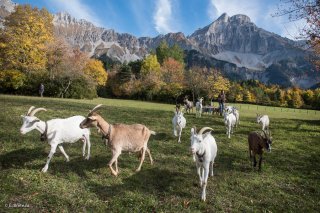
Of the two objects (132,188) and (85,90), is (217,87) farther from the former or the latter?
(132,188)

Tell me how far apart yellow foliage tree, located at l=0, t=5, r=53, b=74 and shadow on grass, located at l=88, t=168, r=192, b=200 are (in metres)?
44.8

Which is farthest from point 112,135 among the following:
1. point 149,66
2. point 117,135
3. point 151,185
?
point 149,66

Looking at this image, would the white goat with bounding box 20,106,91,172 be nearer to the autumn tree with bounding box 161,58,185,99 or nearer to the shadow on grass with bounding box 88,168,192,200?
the shadow on grass with bounding box 88,168,192,200

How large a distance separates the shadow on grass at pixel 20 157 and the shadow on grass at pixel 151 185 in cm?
345

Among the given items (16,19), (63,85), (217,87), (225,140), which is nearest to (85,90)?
(63,85)

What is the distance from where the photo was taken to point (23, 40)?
4853 centimetres

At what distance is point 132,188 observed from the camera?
1041cm

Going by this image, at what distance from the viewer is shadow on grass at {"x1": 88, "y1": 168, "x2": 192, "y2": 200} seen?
999 cm

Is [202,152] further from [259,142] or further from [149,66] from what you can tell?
[149,66]

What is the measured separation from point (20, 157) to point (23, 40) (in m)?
42.5

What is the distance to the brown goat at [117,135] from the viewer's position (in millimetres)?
10805

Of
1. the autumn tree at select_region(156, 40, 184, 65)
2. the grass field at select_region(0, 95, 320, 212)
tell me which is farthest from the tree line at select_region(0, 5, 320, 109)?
the grass field at select_region(0, 95, 320, 212)

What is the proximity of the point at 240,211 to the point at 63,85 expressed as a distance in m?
60.2

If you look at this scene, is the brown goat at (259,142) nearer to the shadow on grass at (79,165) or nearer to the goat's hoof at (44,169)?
the shadow on grass at (79,165)
